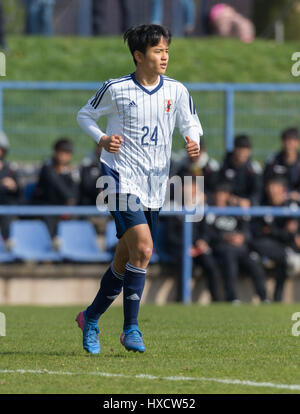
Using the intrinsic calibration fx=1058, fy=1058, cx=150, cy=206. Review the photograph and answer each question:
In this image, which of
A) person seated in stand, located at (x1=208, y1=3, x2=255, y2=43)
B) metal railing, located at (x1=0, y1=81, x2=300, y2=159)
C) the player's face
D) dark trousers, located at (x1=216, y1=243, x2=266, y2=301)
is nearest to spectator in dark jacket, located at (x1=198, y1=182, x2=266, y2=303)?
dark trousers, located at (x1=216, y1=243, x2=266, y2=301)

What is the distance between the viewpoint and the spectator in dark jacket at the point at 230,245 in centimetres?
1392

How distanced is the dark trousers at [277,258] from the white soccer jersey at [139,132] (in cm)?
706

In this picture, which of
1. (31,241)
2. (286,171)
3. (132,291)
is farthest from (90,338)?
(286,171)

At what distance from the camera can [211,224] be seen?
14.3 metres

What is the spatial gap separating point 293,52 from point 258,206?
28.7ft

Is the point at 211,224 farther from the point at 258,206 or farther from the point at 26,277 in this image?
the point at 26,277

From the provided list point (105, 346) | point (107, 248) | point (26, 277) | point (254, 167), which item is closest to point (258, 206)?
point (254, 167)

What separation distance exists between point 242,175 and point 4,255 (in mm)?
3441

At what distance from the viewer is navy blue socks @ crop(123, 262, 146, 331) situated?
7156 mm

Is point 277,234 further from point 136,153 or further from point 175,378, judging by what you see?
point 175,378

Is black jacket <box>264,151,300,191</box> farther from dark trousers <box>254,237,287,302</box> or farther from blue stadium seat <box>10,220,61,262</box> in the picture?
blue stadium seat <box>10,220,61,262</box>

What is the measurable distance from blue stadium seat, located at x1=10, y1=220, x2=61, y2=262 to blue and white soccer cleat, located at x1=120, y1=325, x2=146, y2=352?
7203 millimetres

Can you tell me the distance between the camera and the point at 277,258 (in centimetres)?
1421

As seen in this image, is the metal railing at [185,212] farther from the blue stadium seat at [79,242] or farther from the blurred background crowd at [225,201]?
the blue stadium seat at [79,242]
